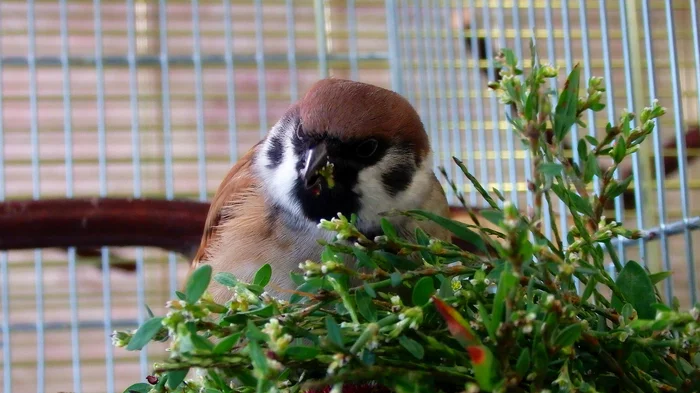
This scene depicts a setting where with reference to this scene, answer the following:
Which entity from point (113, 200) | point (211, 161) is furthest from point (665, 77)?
point (113, 200)

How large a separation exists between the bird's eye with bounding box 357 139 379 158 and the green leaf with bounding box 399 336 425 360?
0.56 m

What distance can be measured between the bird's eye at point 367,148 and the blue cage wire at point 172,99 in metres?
0.51

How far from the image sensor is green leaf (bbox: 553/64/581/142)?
437 mm

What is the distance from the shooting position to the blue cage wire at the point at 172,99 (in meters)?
1.57

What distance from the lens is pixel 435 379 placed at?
0.38 meters

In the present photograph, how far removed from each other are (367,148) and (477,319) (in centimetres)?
54

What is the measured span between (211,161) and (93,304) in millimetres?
563

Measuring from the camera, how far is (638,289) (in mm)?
426

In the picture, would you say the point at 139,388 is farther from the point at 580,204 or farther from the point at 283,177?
the point at 283,177

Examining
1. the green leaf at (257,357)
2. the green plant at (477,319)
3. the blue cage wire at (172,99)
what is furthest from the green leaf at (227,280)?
the blue cage wire at (172,99)

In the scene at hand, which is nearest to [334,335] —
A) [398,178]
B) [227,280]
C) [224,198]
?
[227,280]

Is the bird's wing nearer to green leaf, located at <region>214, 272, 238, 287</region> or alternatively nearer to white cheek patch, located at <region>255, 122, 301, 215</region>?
white cheek patch, located at <region>255, 122, 301, 215</region>

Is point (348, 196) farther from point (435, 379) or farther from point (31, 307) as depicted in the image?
point (31, 307)

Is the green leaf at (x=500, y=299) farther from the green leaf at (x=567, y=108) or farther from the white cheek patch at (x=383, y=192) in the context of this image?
the white cheek patch at (x=383, y=192)
